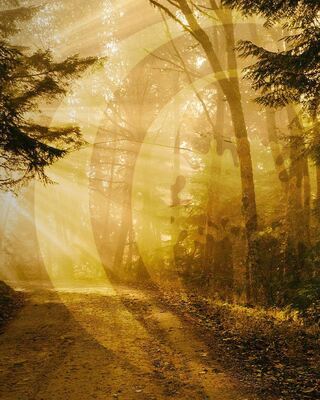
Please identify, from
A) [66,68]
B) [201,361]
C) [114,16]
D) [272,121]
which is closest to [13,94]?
[66,68]

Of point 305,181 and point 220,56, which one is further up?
point 220,56

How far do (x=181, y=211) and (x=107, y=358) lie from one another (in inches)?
571

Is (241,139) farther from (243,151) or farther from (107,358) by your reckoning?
(107,358)

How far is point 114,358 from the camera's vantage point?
677 centimetres

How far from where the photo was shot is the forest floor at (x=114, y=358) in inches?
214

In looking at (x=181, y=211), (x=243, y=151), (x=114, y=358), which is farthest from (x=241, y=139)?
(x=181, y=211)

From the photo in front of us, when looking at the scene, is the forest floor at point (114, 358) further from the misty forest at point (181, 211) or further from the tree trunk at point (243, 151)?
the tree trunk at point (243, 151)

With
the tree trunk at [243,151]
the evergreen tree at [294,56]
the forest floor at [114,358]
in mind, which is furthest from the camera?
the tree trunk at [243,151]

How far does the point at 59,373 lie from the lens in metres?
6.11

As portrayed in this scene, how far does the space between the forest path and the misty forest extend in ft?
0.12

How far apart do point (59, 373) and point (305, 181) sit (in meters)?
11.4

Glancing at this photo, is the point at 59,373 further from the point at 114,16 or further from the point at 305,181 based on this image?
the point at 114,16

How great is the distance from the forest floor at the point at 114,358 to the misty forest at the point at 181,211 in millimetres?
37

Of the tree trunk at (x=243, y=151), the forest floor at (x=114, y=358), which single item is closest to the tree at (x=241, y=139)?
the tree trunk at (x=243, y=151)
